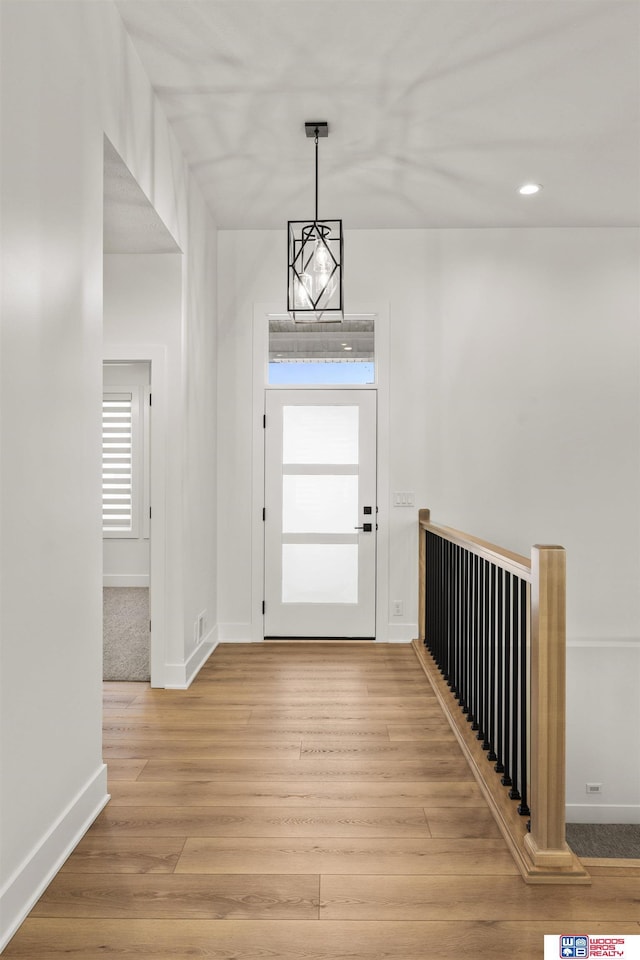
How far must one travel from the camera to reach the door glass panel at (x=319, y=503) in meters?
4.82

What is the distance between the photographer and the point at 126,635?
15.9ft

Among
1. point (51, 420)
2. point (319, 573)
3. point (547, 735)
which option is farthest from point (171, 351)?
point (547, 735)

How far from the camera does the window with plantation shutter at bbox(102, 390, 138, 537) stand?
22.7ft

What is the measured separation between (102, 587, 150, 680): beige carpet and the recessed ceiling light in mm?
3852

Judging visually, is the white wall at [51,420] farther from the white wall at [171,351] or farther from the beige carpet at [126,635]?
the beige carpet at [126,635]

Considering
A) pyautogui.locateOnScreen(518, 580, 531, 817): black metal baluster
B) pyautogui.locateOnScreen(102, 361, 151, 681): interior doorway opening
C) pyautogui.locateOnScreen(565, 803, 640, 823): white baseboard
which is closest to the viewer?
pyautogui.locateOnScreen(518, 580, 531, 817): black metal baluster

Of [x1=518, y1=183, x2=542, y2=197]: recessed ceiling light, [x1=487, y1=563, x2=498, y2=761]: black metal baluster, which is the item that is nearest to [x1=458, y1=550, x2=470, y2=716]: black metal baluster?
[x1=487, y1=563, x2=498, y2=761]: black metal baluster

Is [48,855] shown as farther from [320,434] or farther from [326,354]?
[326,354]

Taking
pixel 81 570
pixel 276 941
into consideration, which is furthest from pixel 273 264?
pixel 276 941

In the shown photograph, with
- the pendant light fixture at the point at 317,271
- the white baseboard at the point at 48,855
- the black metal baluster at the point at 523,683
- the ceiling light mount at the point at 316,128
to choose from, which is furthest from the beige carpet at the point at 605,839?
the ceiling light mount at the point at 316,128

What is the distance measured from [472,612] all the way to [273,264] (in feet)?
9.93

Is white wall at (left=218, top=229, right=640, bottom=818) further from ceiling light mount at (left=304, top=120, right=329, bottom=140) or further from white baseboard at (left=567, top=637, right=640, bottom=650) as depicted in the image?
ceiling light mount at (left=304, top=120, right=329, bottom=140)

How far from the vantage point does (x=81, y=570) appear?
2197 millimetres

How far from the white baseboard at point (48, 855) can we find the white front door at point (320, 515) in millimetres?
2516
